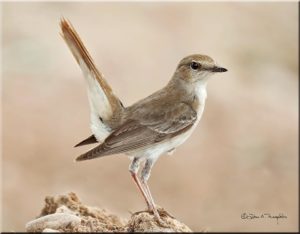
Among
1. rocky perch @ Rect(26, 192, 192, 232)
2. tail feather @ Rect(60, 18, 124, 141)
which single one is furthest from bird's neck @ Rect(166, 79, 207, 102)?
rocky perch @ Rect(26, 192, 192, 232)

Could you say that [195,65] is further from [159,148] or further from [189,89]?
[159,148]

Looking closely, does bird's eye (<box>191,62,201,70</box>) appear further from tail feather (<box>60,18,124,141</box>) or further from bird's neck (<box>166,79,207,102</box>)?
tail feather (<box>60,18,124,141</box>)

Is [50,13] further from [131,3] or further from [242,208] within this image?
[242,208]

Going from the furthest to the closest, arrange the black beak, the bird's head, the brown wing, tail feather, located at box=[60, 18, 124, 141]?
the bird's head → the black beak → tail feather, located at box=[60, 18, 124, 141] → the brown wing

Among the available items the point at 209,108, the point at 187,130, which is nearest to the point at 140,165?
the point at 187,130

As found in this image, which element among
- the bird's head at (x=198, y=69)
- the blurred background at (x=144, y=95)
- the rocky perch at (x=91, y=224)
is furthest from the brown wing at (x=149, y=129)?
the blurred background at (x=144, y=95)

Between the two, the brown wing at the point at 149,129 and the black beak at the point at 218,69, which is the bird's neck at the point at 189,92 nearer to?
the brown wing at the point at 149,129
